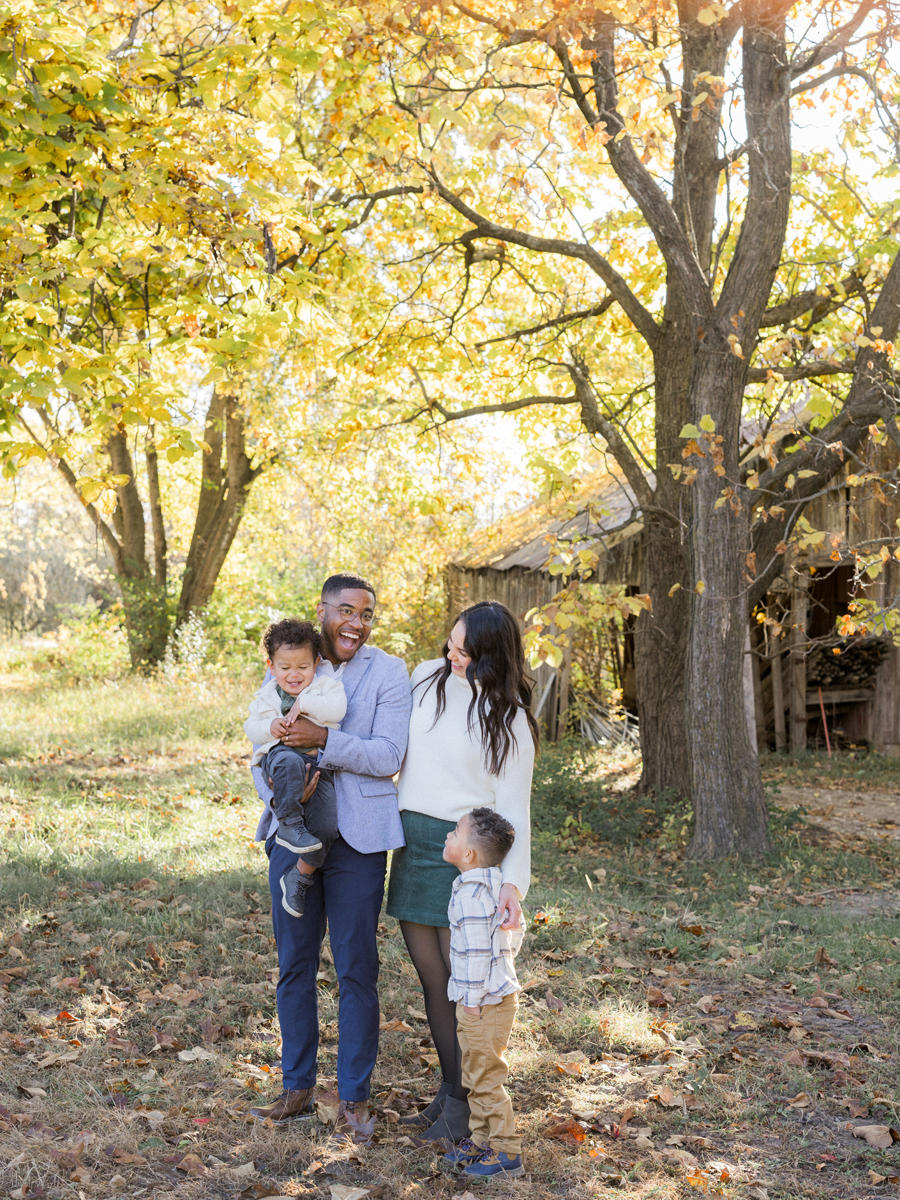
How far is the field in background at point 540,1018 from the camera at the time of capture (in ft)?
11.2

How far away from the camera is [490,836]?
3201 millimetres

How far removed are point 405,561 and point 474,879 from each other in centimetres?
1639

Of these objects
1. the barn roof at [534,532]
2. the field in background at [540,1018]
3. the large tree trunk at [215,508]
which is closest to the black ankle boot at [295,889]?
the field in background at [540,1018]

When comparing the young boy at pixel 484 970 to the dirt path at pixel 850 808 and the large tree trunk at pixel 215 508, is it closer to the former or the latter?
the dirt path at pixel 850 808

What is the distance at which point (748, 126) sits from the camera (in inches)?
288

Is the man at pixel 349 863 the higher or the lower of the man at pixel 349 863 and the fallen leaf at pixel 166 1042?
the higher

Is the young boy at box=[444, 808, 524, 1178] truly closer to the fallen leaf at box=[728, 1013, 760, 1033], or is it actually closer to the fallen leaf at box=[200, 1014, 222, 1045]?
the fallen leaf at box=[200, 1014, 222, 1045]

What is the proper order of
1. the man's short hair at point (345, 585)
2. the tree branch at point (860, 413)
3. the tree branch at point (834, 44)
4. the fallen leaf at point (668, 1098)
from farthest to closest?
1. the tree branch at point (860, 413)
2. the tree branch at point (834, 44)
3. the fallen leaf at point (668, 1098)
4. the man's short hair at point (345, 585)

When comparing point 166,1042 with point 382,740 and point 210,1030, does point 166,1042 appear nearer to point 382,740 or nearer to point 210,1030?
point 210,1030

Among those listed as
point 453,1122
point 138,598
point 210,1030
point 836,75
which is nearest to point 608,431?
point 836,75

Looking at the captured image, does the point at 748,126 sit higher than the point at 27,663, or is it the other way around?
the point at 748,126

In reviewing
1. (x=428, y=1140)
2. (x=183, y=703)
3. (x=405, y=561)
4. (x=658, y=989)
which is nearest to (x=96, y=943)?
(x=428, y=1140)

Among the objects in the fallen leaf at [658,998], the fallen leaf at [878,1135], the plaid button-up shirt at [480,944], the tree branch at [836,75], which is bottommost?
the fallen leaf at [878,1135]

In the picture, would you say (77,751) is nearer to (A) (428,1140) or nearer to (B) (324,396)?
(B) (324,396)
